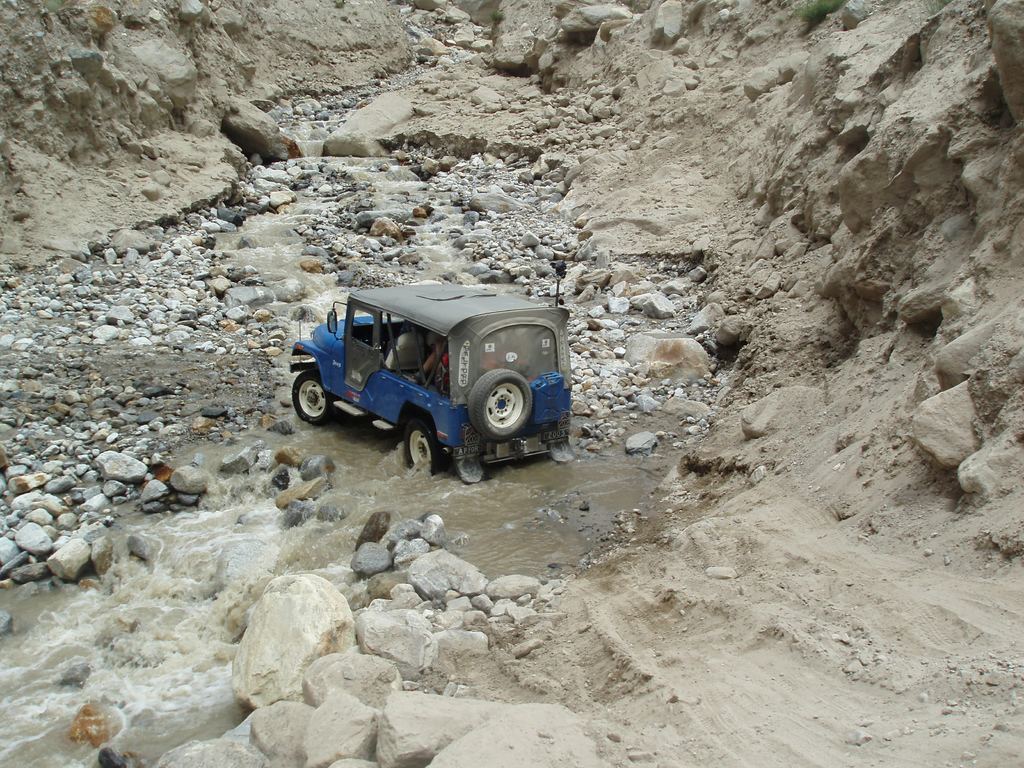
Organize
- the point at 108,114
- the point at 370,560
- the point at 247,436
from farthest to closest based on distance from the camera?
the point at 108,114 < the point at 247,436 < the point at 370,560

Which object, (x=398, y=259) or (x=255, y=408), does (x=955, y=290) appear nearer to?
(x=255, y=408)

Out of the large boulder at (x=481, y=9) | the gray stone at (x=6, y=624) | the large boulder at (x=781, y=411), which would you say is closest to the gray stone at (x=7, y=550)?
the gray stone at (x=6, y=624)

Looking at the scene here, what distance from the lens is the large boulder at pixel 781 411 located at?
8289mm

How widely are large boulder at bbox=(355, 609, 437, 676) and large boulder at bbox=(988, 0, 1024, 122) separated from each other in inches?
227

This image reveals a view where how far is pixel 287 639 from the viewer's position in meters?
6.16

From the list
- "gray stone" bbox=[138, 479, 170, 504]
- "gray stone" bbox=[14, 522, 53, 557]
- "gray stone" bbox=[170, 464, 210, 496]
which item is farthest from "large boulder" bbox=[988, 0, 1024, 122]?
"gray stone" bbox=[14, 522, 53, 557]

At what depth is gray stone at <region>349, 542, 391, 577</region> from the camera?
7.58 m

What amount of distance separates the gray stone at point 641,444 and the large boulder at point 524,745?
207 inches

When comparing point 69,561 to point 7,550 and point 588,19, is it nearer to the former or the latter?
point 7,550

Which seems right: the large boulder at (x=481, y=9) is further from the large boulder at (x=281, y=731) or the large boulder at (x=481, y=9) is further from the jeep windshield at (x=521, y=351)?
the large boulder at (x=281, y=731)

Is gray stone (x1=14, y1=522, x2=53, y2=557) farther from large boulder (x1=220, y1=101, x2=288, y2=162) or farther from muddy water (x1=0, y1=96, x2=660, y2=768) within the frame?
large boulder (x1=220, y1=101, x2=288, y2=162)

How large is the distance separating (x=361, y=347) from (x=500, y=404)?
5.45ft

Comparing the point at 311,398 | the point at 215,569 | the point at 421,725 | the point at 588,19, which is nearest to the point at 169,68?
the point at 588,19

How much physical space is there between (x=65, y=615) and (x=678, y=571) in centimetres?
460
